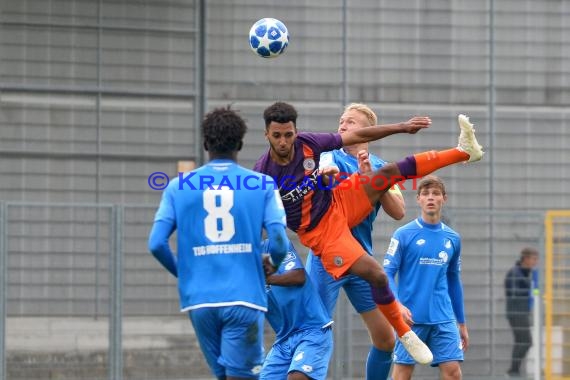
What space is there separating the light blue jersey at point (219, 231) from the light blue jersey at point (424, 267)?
3.44 m

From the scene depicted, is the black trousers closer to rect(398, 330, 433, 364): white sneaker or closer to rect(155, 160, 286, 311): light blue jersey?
rect(398, 330, 433, 364): white sneaker

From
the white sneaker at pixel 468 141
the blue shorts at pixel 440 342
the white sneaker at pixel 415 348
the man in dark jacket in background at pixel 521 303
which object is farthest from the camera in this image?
the man in dark jacket in background at pixel 521 303

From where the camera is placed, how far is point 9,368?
1356cm

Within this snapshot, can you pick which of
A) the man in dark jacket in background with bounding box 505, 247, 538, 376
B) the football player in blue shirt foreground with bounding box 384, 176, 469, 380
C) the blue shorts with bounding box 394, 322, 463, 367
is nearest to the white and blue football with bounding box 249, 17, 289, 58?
the football player in blue shirt foreground with bounding box 384, 176, 469, 380

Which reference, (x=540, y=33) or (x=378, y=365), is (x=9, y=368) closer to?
(x=378, y=365)

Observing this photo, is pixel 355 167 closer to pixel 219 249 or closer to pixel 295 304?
pixel 295 304

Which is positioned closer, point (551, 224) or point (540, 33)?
point (551, 224)

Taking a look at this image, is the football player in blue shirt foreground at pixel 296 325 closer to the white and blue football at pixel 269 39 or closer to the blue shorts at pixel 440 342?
the blue shorts at pixel 440 342

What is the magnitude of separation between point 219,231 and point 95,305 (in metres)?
7.58

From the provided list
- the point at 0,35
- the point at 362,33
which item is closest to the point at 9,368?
the point at 0,35

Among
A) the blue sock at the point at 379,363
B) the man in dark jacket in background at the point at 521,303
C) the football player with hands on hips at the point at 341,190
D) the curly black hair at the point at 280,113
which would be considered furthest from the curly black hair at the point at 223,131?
the man in dark jacket in background at the point at 521,303

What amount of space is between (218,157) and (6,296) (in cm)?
715

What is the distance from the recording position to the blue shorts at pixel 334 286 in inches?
357

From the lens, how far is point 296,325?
28.2 ft
